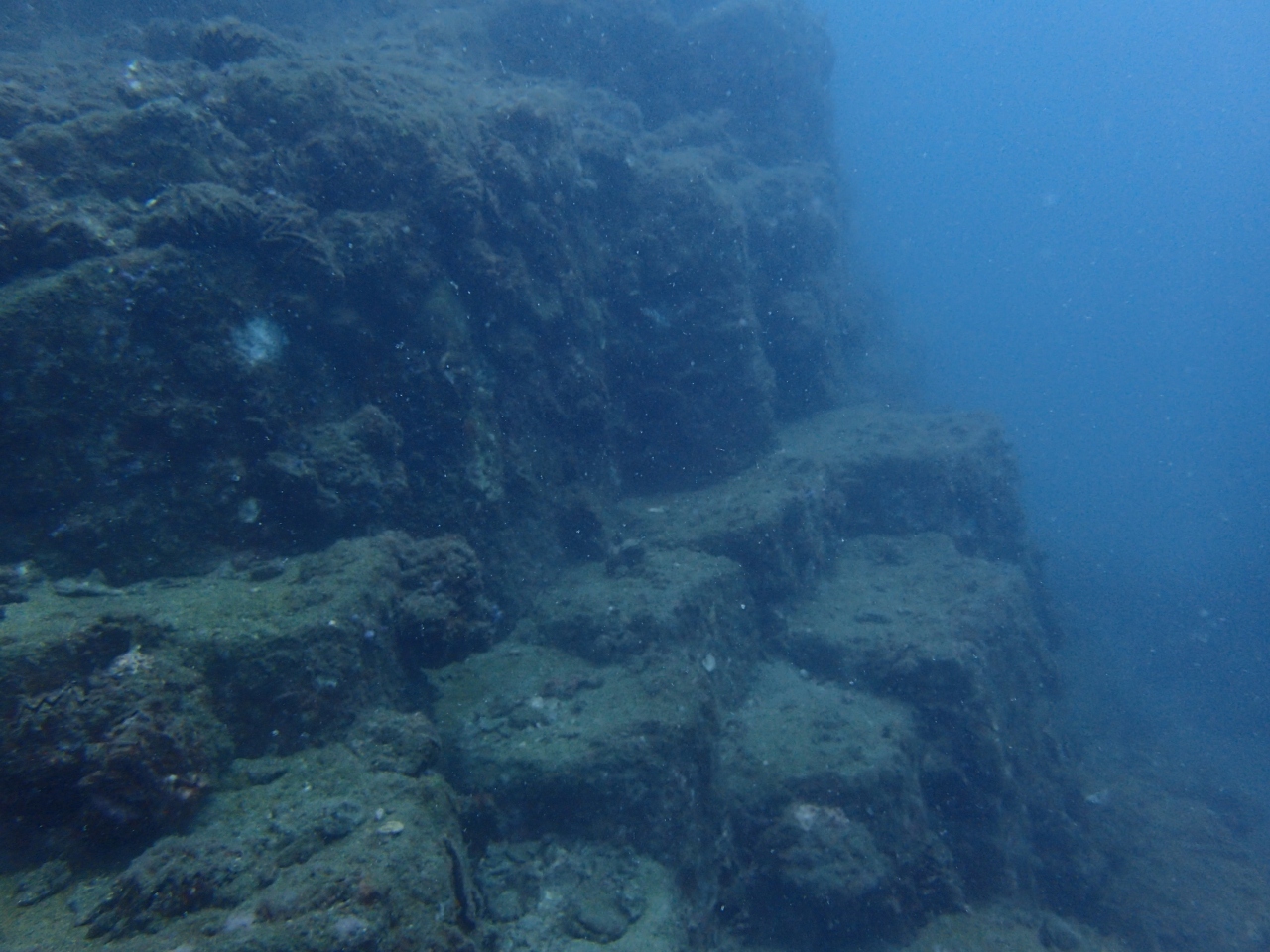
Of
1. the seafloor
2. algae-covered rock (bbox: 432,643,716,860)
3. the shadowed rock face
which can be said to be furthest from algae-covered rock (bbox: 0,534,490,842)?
the shadowed rock face

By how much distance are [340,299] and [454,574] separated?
11.7ft

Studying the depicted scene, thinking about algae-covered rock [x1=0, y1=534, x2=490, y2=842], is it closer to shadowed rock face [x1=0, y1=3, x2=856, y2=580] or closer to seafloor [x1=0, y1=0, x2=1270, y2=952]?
seafloor [x1=0, y1=0, x2=1270, y2=952]

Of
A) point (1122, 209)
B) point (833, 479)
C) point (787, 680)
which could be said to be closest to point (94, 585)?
point (787, 680)

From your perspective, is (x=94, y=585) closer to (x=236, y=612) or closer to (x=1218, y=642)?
(x=236, y=612)

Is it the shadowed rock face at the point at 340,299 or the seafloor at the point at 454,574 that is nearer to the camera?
the seafloor at the point at 454,574

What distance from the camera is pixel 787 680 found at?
8586 millimetres

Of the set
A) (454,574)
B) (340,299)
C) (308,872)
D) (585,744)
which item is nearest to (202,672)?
(308,872)

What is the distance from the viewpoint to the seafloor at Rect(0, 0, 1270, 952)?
12.8ft

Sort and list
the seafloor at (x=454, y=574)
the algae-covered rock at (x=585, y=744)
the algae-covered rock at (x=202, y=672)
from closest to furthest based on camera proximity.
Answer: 1. the algae-covered rock at (x=202, y=672)
2. the seafloor at (x=454, y=574)
3. the algae-covered rock at (x=585, y=744)

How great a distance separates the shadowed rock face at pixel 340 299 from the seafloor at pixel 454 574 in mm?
47

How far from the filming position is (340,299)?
7.04 metres

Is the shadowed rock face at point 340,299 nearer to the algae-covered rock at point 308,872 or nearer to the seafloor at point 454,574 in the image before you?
the seafloor at point 454,574

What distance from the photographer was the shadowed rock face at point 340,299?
5258mm

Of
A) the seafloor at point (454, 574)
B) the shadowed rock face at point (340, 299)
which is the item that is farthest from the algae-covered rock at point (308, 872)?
the shadowed rock face at point (340, 299)
